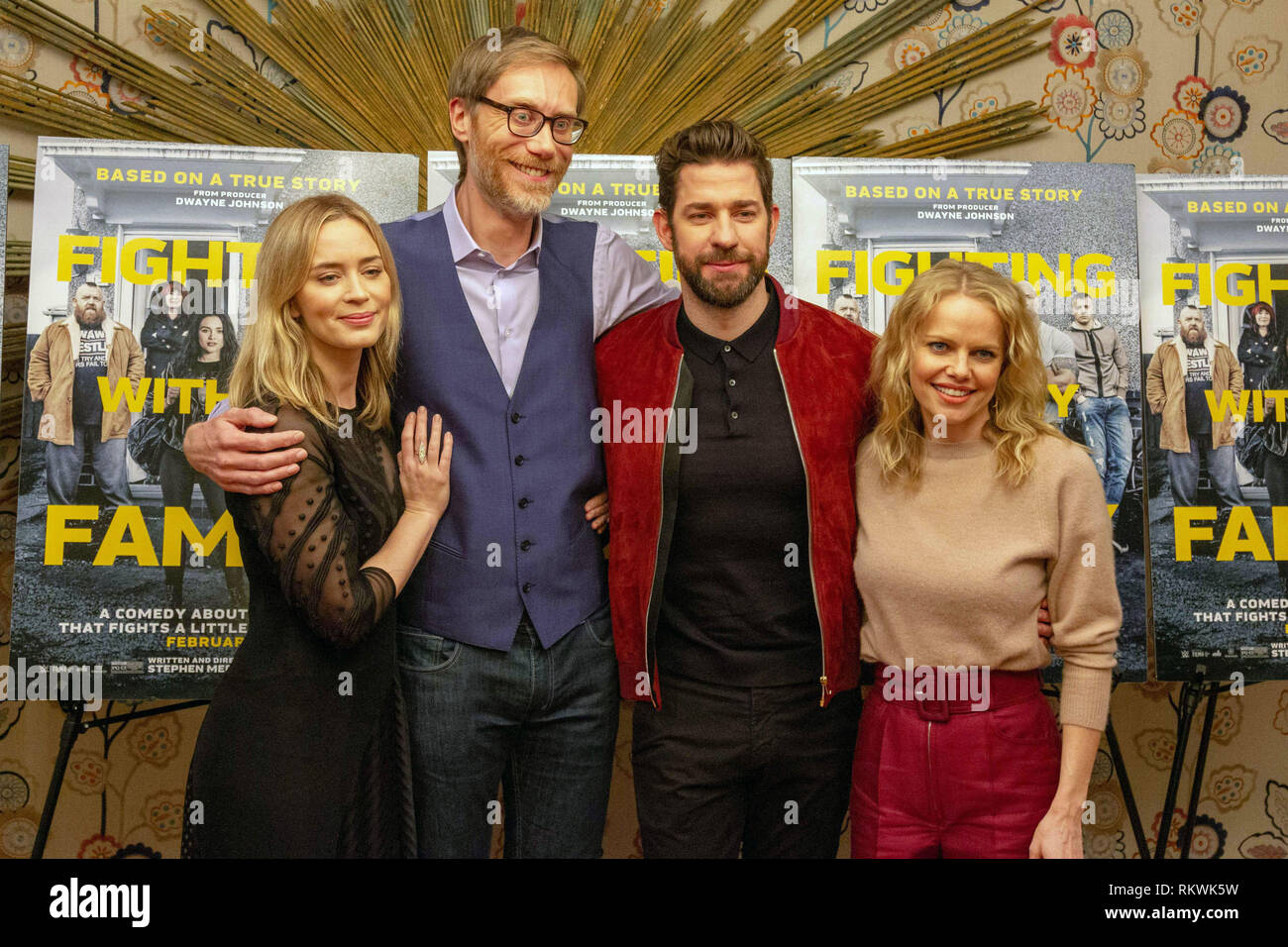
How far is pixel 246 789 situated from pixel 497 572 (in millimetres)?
525

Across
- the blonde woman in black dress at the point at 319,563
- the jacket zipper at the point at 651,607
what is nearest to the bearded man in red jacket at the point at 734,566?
the jacket zipper at the point at 651,607

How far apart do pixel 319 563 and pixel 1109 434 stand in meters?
1.82

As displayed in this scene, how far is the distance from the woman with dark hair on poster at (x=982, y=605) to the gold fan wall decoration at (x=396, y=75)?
1.17m

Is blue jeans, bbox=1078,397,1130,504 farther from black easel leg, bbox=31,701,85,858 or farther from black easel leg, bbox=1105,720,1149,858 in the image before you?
black easel leg, bbox=31,701,85,858

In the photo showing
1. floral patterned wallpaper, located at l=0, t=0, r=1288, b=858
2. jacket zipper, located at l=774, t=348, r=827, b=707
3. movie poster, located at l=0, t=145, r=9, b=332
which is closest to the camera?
jacket zipper, located at l=774, t=348, r=827, b=707

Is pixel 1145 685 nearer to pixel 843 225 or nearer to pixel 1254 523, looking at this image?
pixel 1254 523

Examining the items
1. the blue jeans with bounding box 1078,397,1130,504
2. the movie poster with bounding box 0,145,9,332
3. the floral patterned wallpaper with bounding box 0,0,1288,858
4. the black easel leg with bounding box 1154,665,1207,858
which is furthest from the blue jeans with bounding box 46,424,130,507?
the black easel leg with bounding box 1154,665,1207,858

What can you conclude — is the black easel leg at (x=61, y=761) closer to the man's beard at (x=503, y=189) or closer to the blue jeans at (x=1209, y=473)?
the man's beard at (x=503, y=189)

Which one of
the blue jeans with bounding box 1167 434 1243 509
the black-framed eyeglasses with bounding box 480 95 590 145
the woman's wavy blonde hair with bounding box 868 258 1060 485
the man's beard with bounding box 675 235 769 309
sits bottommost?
the blue jeans with bounding box 1167 434 1243 509

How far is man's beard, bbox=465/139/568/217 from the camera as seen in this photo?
1.79 meters

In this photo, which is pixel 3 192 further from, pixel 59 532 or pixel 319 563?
pixel 319 563

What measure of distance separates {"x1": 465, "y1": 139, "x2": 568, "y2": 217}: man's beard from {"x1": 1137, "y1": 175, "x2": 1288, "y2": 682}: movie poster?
1.51 m

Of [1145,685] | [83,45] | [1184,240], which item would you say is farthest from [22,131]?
[1145,685]

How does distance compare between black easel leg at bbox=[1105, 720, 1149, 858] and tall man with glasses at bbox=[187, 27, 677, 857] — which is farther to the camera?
black easel leg at bbox=[1105, 720, 1149, 858]
